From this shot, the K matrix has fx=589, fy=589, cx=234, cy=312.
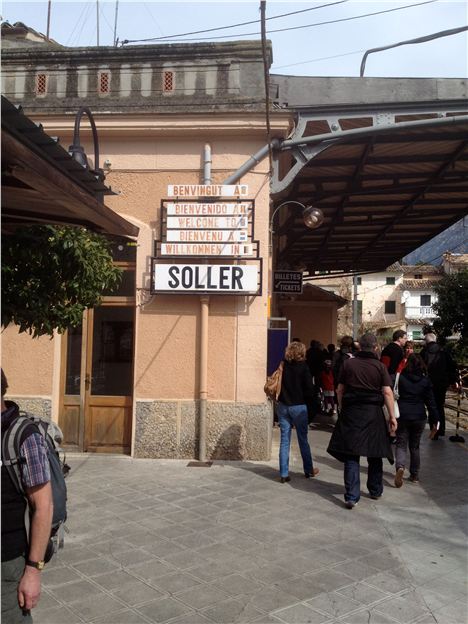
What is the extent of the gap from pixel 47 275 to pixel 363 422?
349cm

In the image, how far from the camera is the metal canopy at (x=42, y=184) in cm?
259

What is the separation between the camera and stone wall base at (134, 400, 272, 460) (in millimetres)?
7840

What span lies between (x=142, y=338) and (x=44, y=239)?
4.10 metres

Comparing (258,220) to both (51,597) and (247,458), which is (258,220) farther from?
(51,597)

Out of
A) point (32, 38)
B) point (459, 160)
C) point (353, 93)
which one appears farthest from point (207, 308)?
point (32, 38)

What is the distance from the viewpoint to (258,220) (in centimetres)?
798

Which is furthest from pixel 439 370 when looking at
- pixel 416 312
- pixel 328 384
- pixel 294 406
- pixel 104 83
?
pixel 416 312

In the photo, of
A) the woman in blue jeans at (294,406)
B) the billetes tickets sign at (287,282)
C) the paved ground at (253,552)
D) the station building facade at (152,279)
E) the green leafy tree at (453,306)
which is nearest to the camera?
the paved ground at (253,552)

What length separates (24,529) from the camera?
2.42 meters

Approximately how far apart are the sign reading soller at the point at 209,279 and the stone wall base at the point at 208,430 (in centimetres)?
153

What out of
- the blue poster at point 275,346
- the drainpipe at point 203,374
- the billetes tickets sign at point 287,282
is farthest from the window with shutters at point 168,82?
the billetes tickets sign at point 287,282

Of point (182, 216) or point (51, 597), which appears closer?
point (51, 597)

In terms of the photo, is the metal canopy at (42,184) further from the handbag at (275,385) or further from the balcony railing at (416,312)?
the balcony railing at (416,312)

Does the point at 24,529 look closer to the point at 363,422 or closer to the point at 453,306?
the point at 363,422
